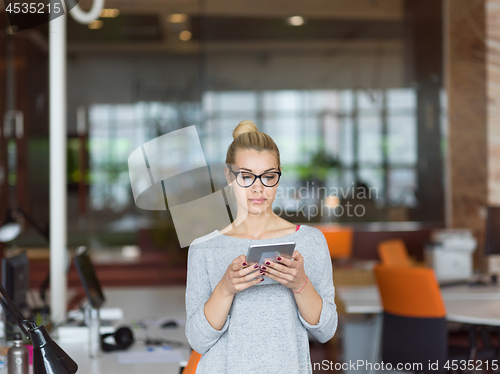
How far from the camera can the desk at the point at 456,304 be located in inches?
106

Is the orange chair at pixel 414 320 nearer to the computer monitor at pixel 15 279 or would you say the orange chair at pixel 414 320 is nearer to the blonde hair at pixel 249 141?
the blonde hair at pixel 249 141

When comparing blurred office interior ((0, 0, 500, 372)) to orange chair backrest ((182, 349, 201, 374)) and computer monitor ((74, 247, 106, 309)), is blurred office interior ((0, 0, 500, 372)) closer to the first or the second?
computer monitor ((74, 247, 106, 309))

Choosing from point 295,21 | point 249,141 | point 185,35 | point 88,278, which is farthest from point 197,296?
point 185,35

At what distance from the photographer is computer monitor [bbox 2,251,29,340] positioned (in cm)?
219

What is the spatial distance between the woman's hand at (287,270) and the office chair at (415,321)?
1.74 m

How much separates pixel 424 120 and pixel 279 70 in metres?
2.55

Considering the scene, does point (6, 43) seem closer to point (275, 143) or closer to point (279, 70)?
point (279, 70)

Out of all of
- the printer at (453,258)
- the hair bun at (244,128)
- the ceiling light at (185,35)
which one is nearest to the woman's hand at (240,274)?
the hair bun at (244,128)

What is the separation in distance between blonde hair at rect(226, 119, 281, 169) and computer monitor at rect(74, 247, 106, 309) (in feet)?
3.25

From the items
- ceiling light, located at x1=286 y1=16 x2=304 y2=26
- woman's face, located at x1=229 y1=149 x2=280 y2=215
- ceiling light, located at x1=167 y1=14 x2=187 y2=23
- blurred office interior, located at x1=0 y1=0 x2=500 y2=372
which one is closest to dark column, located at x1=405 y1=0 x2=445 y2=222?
blurred office interior, located at x1=0 y1=0 x2=500 y2=372

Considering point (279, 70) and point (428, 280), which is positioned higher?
point (279, 70)

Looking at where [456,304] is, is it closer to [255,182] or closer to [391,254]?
[391,254]

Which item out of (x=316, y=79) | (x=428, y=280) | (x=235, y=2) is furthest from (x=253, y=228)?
(x=316, y=79)

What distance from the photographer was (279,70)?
846 cm
